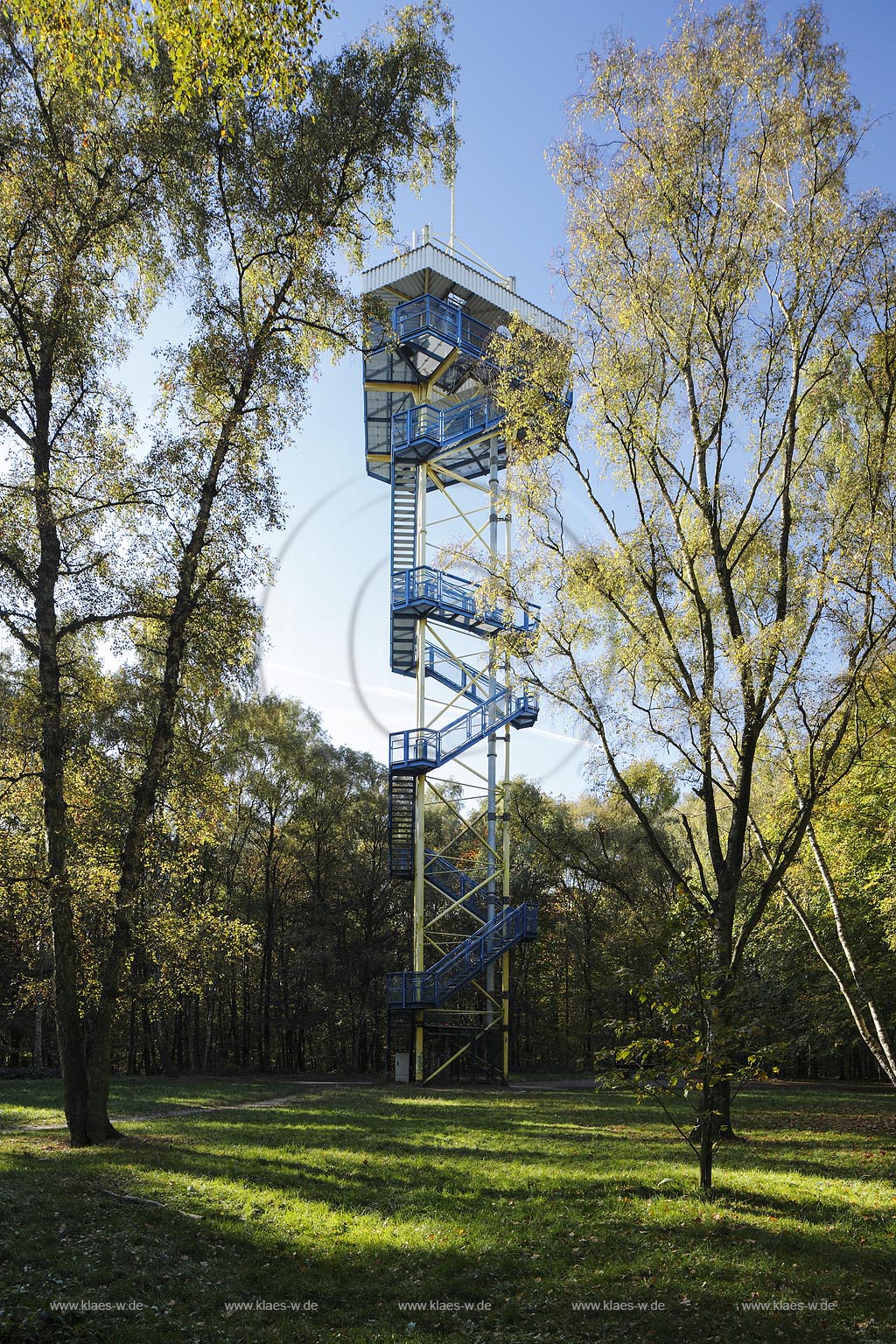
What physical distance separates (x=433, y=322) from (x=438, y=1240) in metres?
25.0

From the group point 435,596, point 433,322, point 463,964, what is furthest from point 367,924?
point 433,322

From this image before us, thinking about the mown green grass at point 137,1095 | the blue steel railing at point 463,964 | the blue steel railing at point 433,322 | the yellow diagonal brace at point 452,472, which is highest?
the blue steel railing at point 433,322

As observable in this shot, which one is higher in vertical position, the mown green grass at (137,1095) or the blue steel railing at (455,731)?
the blue steel railing at (455,731)

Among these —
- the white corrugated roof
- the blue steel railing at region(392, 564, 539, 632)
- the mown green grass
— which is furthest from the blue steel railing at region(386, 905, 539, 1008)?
the white corrugated roof

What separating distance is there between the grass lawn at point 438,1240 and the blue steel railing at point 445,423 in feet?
67.4

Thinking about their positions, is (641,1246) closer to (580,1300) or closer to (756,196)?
(580,1300)

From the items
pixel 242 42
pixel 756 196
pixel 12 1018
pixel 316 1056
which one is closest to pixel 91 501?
pixel 242 42

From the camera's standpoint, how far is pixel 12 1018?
3597 centimetres

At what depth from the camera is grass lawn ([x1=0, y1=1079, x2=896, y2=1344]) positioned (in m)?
6.68

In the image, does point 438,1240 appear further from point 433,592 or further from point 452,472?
point 452,472

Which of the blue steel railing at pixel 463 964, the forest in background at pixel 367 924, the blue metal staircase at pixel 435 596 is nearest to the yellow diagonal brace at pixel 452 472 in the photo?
the blue metal staircase at pixel 435 596

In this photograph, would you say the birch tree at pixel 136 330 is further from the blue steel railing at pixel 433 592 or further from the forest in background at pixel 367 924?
the blue steel railing at pixel 433 592

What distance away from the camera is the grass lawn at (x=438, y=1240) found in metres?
6.68

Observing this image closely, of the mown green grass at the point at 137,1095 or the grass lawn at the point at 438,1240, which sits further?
the mown green grass at the point at 137,1095
